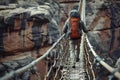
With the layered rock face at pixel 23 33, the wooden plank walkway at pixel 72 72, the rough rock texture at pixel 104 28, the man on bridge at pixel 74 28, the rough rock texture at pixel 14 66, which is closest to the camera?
the wooden plank walkway at pixel 72 72

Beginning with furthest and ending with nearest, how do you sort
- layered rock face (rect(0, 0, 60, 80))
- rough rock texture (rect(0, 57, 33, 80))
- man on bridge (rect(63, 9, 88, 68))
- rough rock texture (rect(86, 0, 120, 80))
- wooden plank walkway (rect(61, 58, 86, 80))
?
1. rough rock texture (rect(86, 0, 120, 80))
2. layered rock face (rect(0, 0, 60, 80))
3. rough rock texture (rect(0, 57, 33, 80))
4. man on bridge (rect(63, 9, 88, 68))
5. wooden plank walkway (rect(61, 58, 86, 80))

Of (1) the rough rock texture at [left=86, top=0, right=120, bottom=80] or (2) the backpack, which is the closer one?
(2) the backpack


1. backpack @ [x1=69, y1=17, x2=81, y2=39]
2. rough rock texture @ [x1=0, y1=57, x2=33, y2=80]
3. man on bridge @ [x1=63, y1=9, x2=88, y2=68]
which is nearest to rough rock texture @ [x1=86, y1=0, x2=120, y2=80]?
rough rock texture @ [x1=0, y1=57, x2=33, y2=80]

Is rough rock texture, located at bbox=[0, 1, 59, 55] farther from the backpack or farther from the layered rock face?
the backpack

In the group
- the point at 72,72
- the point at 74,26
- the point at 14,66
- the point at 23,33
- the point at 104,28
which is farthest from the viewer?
the point at 104,28

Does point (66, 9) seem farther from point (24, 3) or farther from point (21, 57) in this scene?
point (21, 57)

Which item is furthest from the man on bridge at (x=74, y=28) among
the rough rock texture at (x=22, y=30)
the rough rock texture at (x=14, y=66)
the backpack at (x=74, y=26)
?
the rough rock texture at (x=22, y=30)

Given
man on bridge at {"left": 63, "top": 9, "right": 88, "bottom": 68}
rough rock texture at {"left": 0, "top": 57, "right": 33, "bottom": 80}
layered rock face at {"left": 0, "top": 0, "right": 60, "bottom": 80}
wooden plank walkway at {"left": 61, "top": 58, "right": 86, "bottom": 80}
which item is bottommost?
rough rock texture at {"left": 0, "top": 57, "right": 33, "bottom": 80}

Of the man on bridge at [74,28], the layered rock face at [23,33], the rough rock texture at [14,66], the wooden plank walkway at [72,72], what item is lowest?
the rough rock texture at [14,66]

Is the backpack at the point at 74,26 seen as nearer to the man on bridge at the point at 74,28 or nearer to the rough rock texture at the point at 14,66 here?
the man on bridge at the point at 74,28

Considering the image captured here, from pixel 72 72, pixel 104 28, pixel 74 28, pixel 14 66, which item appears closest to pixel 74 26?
pixel 74 28

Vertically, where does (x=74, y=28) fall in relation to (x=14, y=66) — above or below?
above

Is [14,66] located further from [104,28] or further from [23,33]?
[104,28]

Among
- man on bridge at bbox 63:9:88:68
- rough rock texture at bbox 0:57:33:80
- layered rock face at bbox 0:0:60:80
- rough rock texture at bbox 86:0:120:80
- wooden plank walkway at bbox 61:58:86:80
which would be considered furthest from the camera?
rough rock texture at bbox 86:0:120:80
